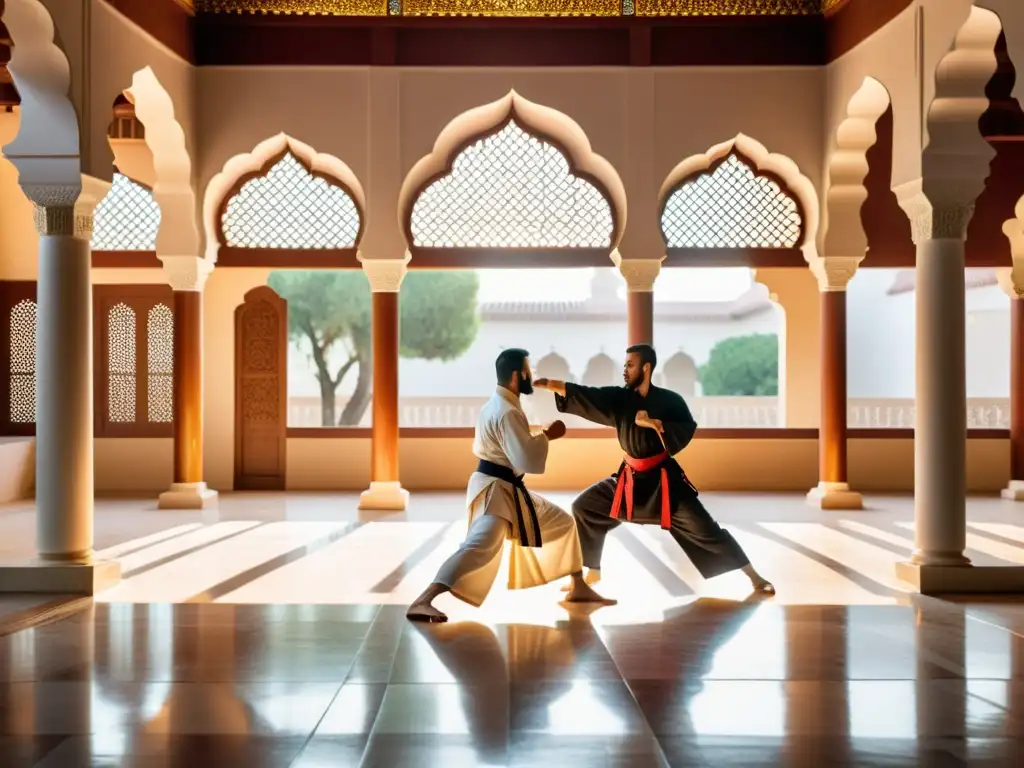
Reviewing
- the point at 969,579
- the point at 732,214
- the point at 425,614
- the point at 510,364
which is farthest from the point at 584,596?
the point at 732,214

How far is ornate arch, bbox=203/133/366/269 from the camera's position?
397 inches

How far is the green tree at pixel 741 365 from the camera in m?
29.8

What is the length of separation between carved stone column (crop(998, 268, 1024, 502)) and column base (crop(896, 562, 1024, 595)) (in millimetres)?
5906

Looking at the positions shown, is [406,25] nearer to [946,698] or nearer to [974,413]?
[946,698]

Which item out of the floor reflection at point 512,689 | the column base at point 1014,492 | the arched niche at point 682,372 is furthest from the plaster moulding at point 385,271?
the arched niche at point 682,372

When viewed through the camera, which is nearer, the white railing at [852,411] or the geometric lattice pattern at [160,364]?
the geometric lattice pattern at [160,364]

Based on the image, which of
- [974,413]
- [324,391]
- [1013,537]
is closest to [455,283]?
[324,391]

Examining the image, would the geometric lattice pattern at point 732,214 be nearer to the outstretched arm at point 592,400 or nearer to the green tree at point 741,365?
the outstretched arm at point 592,400

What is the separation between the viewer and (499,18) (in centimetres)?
947

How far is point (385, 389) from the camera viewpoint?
10.0 metres

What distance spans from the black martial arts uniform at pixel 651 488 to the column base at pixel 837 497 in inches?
183

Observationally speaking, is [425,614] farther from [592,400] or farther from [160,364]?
[160,364]

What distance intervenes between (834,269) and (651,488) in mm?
5321

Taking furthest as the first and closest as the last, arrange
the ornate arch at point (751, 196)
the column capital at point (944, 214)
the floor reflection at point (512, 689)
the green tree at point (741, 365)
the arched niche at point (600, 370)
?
1. the green tree at point (741, 365)
2. the arched niche at point (600, 370)
3. the ornate arch at point (751, 196)
4. the column capital at point (944, 214)
5. the floor reflection at point (512, 689)
